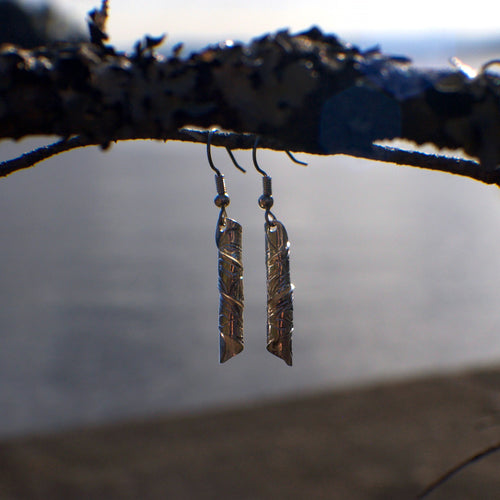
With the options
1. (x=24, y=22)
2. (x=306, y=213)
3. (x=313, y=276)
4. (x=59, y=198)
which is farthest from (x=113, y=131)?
(x=24, y=22)

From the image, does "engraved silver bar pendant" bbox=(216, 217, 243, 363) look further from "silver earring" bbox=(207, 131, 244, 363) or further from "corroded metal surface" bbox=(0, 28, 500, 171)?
"corroded metal surface" bbox=(0, 28, 500, 171)

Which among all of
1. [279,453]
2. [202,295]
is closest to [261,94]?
[279,453]

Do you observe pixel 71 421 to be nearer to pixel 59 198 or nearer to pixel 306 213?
pixel 306 213

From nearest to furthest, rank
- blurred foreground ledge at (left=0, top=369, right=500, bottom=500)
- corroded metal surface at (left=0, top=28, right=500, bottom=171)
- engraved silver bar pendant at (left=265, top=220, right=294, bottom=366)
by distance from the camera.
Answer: corroded metal surface at (left=0, top=28, right=500, bottom=171), engraved silver bar pendant at (left=265, top=220, right=294, bottom=366), blurred foreground ledge at (left=0, top=369, right=500, bottom=500)

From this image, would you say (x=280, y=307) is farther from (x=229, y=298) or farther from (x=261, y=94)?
(x=261, y=94)

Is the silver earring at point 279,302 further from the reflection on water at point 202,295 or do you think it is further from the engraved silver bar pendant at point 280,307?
the reflection on water at point 202,295

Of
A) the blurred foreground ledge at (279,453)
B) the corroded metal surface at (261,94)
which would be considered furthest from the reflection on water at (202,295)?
the corroded metal surface at (261,94)

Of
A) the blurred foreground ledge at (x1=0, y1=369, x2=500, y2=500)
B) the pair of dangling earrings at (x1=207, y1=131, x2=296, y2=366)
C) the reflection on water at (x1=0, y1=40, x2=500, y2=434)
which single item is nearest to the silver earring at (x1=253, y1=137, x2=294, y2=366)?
the pair of dangling earrings at (x1=207, y1=131, x2=296, y2=366)
